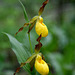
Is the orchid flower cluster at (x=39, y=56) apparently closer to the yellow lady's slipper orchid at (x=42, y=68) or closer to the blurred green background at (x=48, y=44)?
the yellow lady's slipper orchid at (x=42, y=68)

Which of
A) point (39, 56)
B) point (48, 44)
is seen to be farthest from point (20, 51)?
point (48, 44)

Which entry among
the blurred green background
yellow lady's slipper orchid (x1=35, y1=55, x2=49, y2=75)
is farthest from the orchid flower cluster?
the blurred green background

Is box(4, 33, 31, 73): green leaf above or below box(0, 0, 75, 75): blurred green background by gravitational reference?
below

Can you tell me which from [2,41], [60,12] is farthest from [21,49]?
[60,12]

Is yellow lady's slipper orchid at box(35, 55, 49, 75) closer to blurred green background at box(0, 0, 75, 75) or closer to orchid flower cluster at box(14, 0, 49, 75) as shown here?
orchid flower cluster at box(14, 0, 49, 75)

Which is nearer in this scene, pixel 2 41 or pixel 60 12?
pixel 2 41

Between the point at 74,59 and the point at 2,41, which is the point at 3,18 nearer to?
the point at 2,41

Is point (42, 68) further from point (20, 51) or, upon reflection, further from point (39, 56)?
point (20, 51)

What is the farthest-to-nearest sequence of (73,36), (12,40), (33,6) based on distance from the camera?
(33,6) < (73,36) < (12,40)
